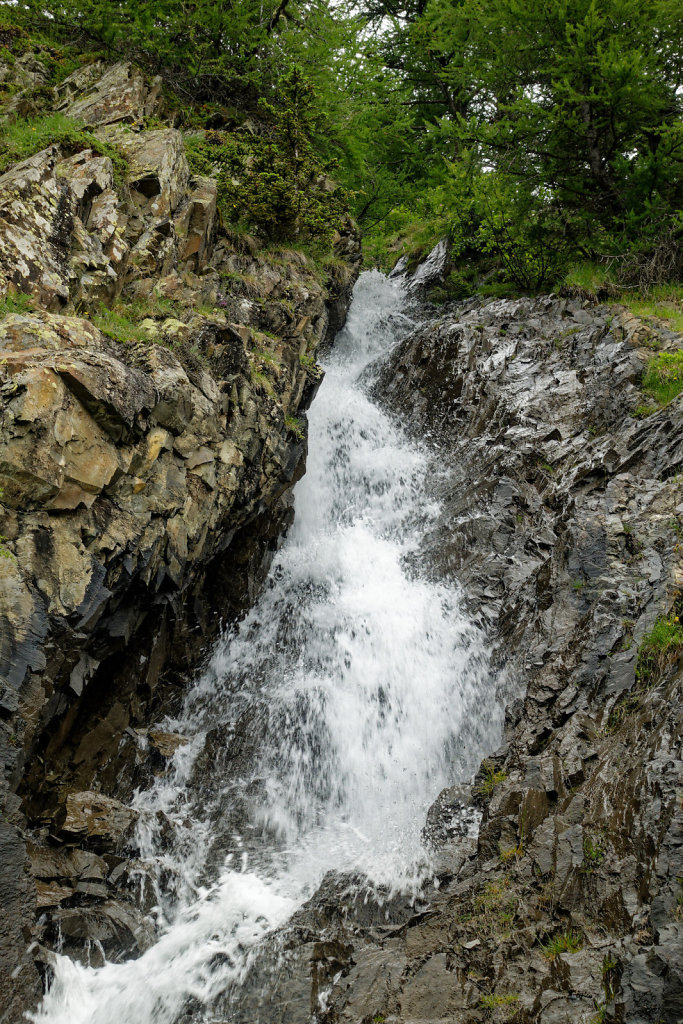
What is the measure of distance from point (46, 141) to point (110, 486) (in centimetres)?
591

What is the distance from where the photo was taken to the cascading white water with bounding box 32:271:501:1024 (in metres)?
5.76

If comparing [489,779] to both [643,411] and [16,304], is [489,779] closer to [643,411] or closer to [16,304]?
[643,411]

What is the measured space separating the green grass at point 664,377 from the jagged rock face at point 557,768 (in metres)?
0.28

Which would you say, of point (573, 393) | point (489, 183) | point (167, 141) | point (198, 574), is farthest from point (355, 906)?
point (489, 183)

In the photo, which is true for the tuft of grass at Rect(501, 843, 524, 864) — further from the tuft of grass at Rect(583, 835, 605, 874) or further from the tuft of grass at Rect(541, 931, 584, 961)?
the tuft of grass at Rect(541, 931, 584, 961)

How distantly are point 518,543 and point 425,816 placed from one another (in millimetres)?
4416

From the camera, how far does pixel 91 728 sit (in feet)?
23.9

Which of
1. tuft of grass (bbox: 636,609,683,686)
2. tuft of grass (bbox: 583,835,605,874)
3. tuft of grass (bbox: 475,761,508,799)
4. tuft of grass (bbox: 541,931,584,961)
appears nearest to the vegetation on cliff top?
tuft of grass (bbox: 636,609,683,686)

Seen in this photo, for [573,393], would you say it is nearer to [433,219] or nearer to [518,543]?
[518,543]

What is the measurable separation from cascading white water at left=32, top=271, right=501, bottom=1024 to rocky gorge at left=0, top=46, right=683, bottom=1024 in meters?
0.31

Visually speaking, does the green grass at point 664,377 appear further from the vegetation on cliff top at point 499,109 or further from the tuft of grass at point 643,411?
the vegetation on cliff top at point 499,109

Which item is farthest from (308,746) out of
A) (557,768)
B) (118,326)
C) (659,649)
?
(118,326)

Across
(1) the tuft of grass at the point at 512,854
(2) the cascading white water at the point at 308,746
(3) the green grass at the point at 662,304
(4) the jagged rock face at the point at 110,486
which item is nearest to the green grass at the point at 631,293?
(3) the green grass at the point at 662,304

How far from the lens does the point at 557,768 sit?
559cm
